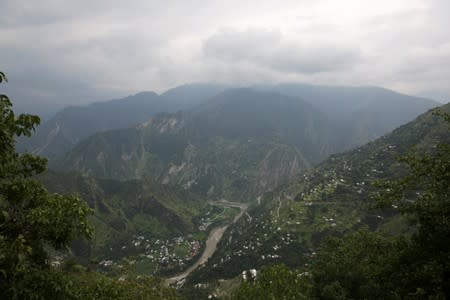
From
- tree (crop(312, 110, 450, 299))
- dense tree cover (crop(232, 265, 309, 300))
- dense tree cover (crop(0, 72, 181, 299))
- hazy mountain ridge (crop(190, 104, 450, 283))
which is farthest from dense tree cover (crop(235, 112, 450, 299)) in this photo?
hazy mountain ridge (crop(190, 104, 450, 283))

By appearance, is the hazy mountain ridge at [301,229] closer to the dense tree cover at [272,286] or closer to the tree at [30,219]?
the dense tree cover at [272,286]

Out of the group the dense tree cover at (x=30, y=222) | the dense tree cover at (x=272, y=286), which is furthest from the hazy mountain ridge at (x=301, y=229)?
the dense tree cover at (x=30, y=222)

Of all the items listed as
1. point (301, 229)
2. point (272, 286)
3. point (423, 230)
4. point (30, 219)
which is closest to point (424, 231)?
point (423, 230)

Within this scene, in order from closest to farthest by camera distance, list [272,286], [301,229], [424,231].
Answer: [424,231] → [272,286] → [301,229]

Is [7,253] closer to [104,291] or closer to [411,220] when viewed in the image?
[104,291]

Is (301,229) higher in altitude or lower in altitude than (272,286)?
lower

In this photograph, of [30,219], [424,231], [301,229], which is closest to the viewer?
[30,219]

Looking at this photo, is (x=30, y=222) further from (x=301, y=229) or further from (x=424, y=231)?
(x=301, y=229)

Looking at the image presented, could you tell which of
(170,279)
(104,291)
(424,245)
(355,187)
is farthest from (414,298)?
(355,187)
